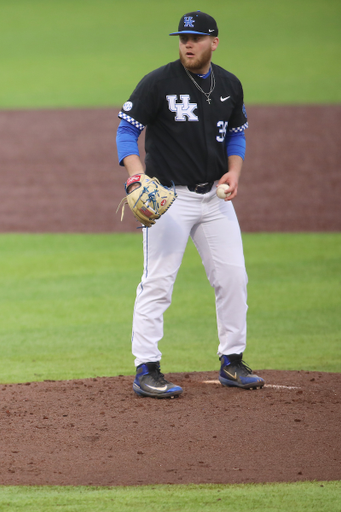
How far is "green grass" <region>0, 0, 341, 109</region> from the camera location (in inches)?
856

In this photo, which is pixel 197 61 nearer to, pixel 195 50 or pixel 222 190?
pixel 195 50

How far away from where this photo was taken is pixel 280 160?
14219 mm

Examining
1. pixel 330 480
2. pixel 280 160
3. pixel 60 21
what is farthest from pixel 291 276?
pixel 60 21

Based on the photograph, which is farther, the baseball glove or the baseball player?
the baseball player

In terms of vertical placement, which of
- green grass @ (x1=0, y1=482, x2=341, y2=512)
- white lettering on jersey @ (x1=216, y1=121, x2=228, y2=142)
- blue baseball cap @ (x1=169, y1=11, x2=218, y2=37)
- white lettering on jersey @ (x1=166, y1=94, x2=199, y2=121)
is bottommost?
green grass @ (x1=0, y1=482, x2=341, y2=512)

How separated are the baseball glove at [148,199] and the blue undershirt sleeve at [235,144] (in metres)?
0.59

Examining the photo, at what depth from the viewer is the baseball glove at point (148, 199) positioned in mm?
3824

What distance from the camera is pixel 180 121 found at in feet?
13.3

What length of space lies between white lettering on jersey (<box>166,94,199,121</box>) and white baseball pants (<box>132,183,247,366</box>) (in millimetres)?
384

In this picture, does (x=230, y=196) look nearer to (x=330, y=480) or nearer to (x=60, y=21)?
(x=330, y=480)

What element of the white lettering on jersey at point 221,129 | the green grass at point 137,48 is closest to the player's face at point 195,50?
the white lettering on jersey at point 221,129

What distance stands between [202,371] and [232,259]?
1145 millimetres

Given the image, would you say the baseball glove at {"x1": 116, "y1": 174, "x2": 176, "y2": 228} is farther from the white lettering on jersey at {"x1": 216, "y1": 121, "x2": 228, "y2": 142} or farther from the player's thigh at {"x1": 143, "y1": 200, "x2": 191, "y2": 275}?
the white lettering on jersey at {"x1": 216, "y1": 121, "x2": 228, "y2": 142}

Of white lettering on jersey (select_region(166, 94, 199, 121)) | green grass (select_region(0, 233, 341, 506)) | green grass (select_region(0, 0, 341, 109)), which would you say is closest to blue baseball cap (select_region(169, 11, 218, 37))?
white lettering on jersey (select_region(166, 94, 199, 121))
